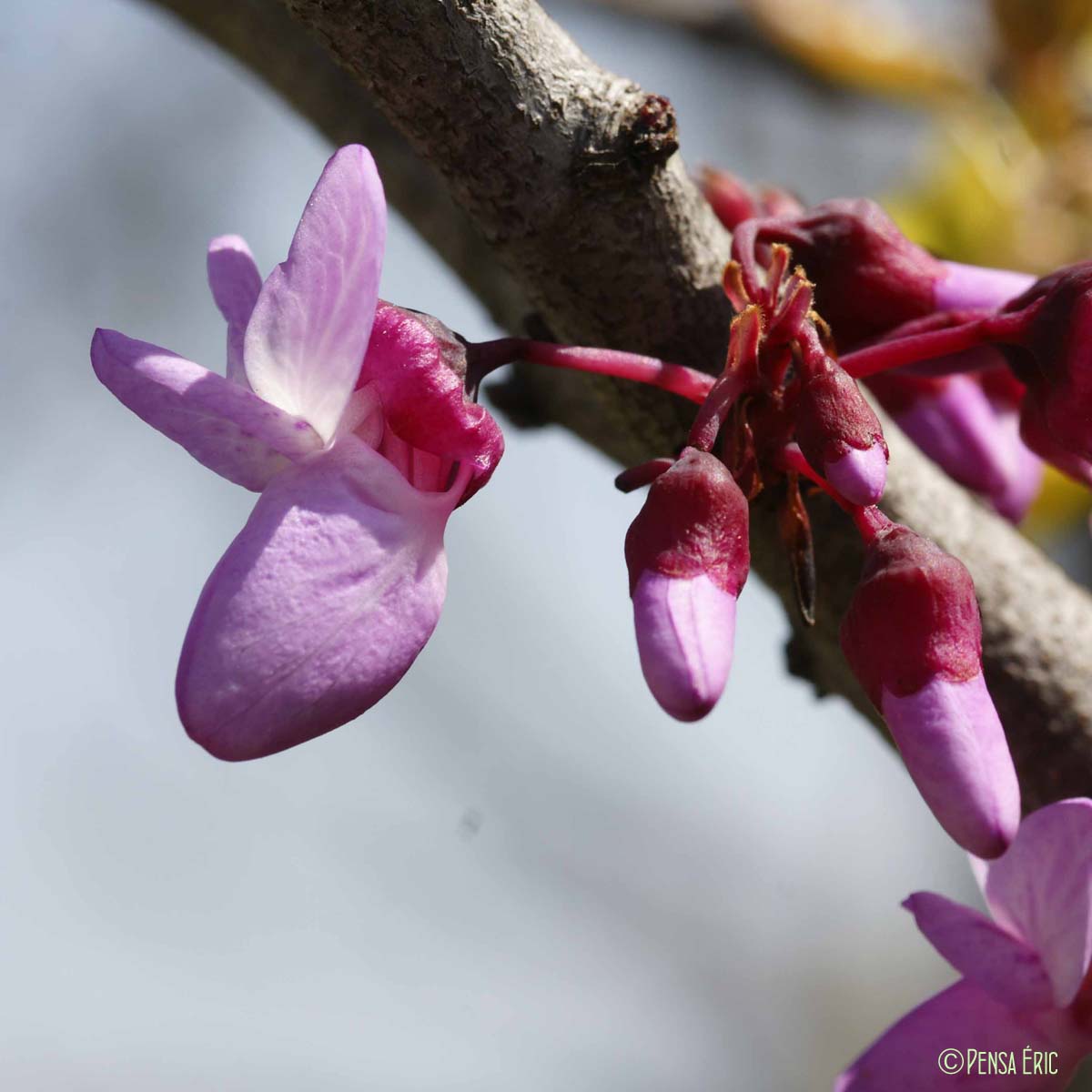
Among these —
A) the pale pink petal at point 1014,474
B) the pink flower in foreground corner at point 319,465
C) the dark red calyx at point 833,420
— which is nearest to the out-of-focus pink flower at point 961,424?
the pale pink petal at point 1014,474

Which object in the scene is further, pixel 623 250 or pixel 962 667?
pixel 623 250

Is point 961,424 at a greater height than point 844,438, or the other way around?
point 961,424

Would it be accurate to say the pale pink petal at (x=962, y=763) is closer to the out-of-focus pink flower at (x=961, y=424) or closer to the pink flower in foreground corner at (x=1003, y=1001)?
the pink flower in foreground corner at (x=1003, y=1001)

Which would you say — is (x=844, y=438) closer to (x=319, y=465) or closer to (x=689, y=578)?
(x=689, y=578)

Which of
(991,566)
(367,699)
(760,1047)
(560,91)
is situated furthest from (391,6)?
(760,1047)

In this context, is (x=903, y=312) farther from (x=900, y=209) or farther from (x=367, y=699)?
(x=900, y=209)

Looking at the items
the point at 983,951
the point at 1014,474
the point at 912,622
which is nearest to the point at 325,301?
the point at 912,622
